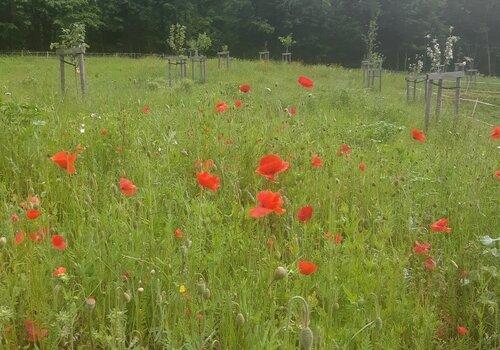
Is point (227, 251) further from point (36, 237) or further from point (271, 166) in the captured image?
point (36, 237)

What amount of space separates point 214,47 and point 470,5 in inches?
954

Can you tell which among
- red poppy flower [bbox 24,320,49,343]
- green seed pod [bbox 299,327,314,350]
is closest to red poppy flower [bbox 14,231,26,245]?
red poppy flower [bbox 24,320,49,343]

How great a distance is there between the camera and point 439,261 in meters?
2.31

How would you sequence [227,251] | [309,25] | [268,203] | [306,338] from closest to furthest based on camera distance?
1. [306,338]
2. [268,203]
3. [227,251]
4. [309,25]

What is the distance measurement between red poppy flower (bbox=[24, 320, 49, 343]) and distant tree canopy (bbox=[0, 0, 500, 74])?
4336 cm

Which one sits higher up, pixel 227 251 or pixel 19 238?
pixel 19 238

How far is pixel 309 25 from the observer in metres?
47.3

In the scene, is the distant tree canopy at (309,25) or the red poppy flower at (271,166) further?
the distant tree canopy at (309,25)

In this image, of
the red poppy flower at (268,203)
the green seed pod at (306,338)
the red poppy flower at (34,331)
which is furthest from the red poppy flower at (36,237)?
the green seed pod at (306,338)

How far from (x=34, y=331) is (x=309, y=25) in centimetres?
4810

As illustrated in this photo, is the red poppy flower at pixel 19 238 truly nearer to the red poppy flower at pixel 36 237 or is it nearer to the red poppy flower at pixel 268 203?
the red poppy flower at pixel 36 237

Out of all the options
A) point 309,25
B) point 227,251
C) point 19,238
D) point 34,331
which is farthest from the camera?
point 309,25

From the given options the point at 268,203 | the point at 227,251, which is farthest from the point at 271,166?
the point at 227,251

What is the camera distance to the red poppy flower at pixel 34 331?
1519mm
